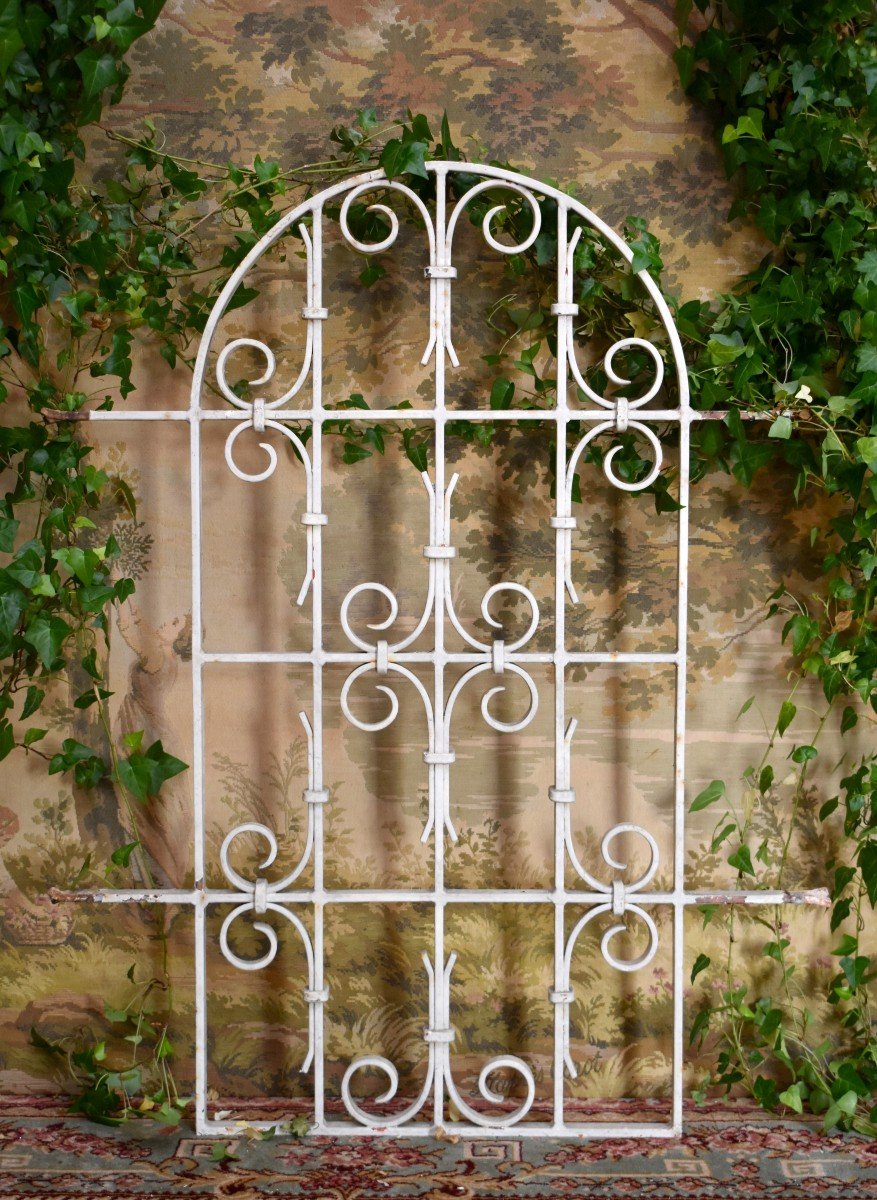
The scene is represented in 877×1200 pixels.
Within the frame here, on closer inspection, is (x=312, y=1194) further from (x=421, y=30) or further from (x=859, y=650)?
(x=421, y=30)

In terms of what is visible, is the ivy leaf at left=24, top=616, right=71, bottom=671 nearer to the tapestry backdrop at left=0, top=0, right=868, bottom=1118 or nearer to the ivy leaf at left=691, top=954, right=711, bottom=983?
the tapestry backdrop at left=0, top=0, right=868, bottom=1118

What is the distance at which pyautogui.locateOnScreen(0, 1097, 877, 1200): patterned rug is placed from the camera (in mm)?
1686

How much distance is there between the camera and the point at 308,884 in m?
1.96

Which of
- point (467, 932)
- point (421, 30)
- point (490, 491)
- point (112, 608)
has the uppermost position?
point (421, 30)

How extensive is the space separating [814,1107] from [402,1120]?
737mm

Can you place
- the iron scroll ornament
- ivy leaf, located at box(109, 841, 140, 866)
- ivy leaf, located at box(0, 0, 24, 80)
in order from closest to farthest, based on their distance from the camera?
ivy leaf, located at box(0, 0, 24, 80)
the iron scroll ornament
ivy leaf, located at box(109, 841, 140, 866)

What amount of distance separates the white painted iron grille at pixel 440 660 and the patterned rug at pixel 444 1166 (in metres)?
0.04

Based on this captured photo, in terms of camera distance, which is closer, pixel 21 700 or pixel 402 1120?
pixel 402 1120

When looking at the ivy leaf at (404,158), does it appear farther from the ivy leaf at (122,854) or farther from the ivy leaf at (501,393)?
the ivy leaf at (122,854)

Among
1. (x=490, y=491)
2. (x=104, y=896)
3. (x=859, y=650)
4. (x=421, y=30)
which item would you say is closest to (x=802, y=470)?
(x=859, y=650)

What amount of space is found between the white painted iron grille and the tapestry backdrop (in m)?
0.13

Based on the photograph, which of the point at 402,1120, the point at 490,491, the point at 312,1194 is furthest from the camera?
the point at 490,491

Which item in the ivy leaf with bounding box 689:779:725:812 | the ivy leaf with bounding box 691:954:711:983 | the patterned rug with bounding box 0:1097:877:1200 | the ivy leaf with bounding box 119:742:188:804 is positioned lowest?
the patterned rug with bounding box 0:1097:877:1200

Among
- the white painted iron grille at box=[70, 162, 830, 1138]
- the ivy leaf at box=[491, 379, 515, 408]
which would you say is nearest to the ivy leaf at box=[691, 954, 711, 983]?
the white painted iron grille at box=[70, 162, 830, 1138]
